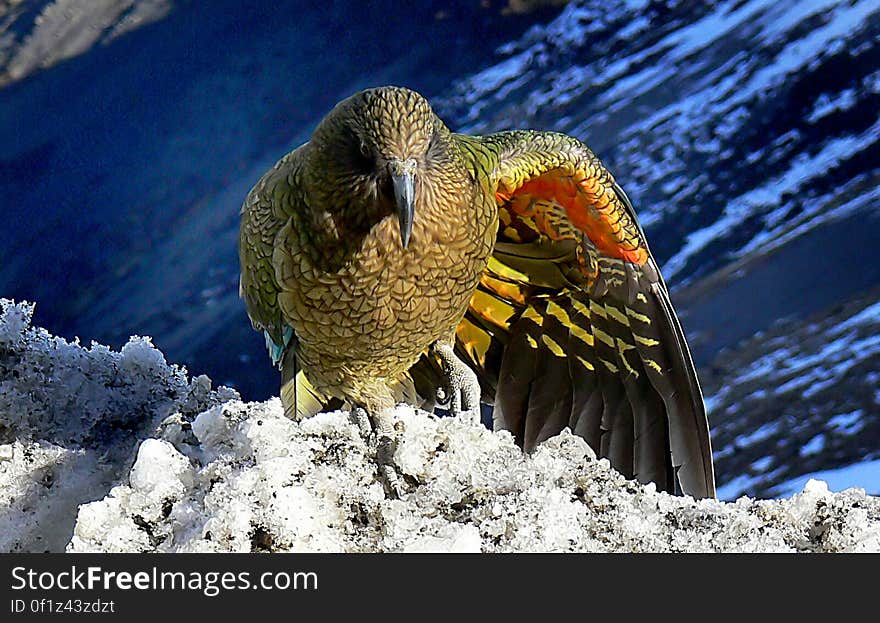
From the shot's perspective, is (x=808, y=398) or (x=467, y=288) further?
(x=808, y=398)

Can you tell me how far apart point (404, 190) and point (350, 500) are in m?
0.30

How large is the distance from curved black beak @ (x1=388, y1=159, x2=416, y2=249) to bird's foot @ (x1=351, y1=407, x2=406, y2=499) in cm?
22

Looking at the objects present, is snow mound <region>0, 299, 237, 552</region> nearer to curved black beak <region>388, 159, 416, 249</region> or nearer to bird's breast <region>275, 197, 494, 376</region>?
bird's breast <region>275, 197, 494, 376</region>

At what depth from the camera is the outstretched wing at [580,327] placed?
3.48 ft

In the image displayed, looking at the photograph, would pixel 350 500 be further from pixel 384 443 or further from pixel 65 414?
pixel 65 414

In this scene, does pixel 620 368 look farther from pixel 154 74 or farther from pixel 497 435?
pixel 154 74

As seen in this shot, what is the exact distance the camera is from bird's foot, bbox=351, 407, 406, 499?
80cm

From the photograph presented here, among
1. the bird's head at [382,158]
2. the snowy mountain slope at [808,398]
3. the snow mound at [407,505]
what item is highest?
the bird's head at [382,158]

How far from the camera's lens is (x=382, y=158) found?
2.68 feet

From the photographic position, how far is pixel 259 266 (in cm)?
101

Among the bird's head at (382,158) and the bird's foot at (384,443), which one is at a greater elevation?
the bird's head at (382,158)


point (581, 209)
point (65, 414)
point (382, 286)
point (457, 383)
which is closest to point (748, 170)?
point (581, 209)

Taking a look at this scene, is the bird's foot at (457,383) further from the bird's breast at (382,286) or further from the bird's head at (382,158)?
the bird's head at (382,158)

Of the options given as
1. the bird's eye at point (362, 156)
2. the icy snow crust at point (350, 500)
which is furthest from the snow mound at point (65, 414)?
the bird's eye at point (362, 156)
